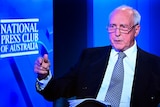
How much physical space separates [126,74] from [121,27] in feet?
0.99

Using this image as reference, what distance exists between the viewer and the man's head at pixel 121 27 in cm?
210

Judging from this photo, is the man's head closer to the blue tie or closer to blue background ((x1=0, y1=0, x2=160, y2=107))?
the blue tie

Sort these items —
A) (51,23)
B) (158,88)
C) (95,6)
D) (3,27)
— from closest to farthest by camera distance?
1. (158,88)
2. (3,27)
3. (51,23)
4. (95,6)

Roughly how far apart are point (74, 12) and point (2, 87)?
38.8 inches

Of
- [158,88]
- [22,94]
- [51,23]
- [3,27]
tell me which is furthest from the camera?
[51,23]

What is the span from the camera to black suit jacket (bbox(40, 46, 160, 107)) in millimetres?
2090

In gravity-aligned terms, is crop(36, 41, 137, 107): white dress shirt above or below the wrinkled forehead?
below

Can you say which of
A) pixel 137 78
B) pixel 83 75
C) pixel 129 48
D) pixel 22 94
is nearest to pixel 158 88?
pixel 137 78

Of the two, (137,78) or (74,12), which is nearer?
(137,78)

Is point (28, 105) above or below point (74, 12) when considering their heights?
below

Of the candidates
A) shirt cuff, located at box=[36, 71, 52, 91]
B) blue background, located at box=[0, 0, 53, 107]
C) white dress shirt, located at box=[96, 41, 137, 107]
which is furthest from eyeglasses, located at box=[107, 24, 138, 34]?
blue background, located at box=[0, 0, 53, 107]

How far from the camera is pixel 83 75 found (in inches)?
87.4

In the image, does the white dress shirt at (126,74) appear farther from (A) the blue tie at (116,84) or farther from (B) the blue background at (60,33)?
(B) the blue background at (60,33)

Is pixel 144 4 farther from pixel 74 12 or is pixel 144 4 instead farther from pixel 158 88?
pixel 158 88
